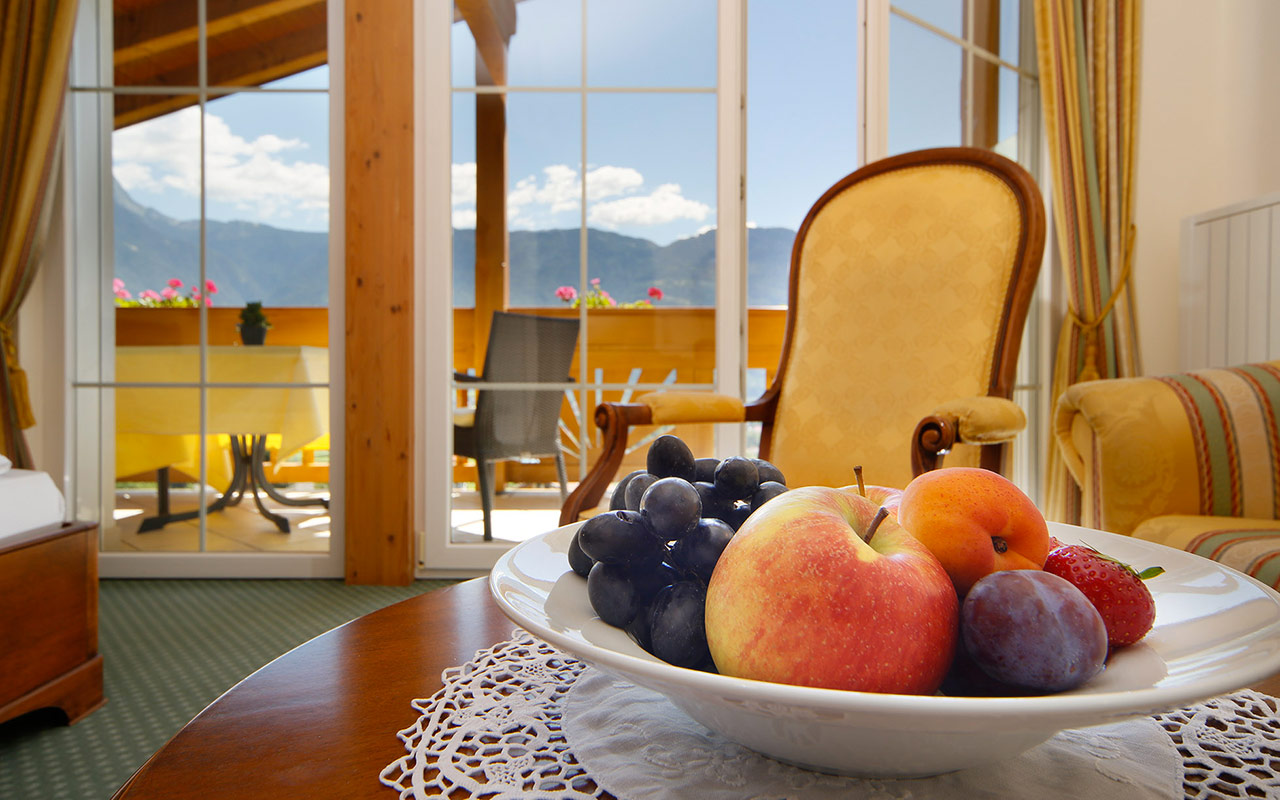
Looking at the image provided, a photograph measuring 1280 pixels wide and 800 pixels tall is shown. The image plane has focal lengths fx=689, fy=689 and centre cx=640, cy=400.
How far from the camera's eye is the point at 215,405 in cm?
247

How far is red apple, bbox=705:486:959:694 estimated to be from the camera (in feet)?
0.93

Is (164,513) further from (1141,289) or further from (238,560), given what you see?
(1141,289)

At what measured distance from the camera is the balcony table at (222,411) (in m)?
2.46

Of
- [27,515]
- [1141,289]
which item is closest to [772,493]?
[27,515]

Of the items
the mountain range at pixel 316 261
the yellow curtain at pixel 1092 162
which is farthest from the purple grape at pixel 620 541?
the yellow curtain at pixel 1092 162

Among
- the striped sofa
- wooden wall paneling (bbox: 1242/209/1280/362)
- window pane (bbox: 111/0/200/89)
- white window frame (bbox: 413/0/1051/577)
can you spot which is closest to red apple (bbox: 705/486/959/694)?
the striped sofa

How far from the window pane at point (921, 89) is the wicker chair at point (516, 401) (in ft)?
4.32

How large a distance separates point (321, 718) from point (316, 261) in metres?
2.36

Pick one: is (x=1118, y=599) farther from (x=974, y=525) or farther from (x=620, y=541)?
(x=620, y=541)

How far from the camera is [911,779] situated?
0.35 meters

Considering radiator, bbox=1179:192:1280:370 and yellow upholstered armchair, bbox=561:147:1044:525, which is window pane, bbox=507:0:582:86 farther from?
radiator, bbox=1179:192:1280:370

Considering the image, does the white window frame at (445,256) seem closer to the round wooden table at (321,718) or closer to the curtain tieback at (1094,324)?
the curtain tieback at (1094,324)

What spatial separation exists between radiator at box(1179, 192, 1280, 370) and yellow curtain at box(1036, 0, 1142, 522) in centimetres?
22

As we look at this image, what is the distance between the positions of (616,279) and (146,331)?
1.69 m
